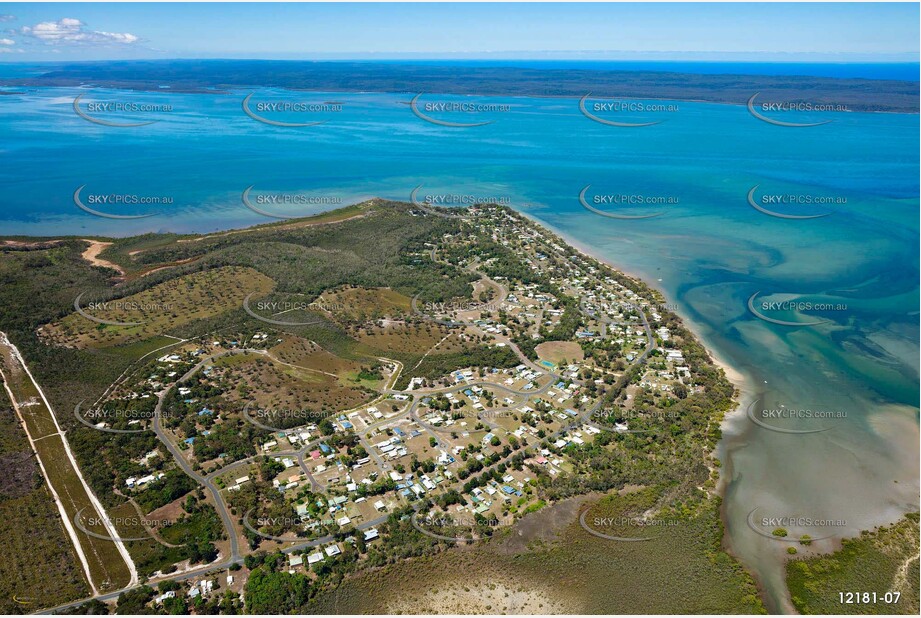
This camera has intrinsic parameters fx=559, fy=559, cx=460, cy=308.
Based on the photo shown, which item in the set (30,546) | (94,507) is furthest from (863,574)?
(30,546)

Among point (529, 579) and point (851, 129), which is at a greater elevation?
point (851, 129)

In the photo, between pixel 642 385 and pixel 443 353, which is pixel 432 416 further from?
pixel 642 385

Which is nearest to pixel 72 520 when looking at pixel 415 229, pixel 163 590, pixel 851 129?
pixel 163 590

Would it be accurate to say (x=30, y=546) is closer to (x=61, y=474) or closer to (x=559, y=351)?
(x=61, y=474)

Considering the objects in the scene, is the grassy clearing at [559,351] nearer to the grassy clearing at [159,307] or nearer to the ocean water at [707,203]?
the ocean water at [707,203]

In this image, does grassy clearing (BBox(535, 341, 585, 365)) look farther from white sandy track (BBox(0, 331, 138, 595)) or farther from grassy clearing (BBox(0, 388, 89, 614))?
grassy clearing (BBox(0, 388, 89, 614))

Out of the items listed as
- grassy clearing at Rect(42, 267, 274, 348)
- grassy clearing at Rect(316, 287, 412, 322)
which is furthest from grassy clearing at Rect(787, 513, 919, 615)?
grassy clearing at Rect(42, 267, 274, 348)
